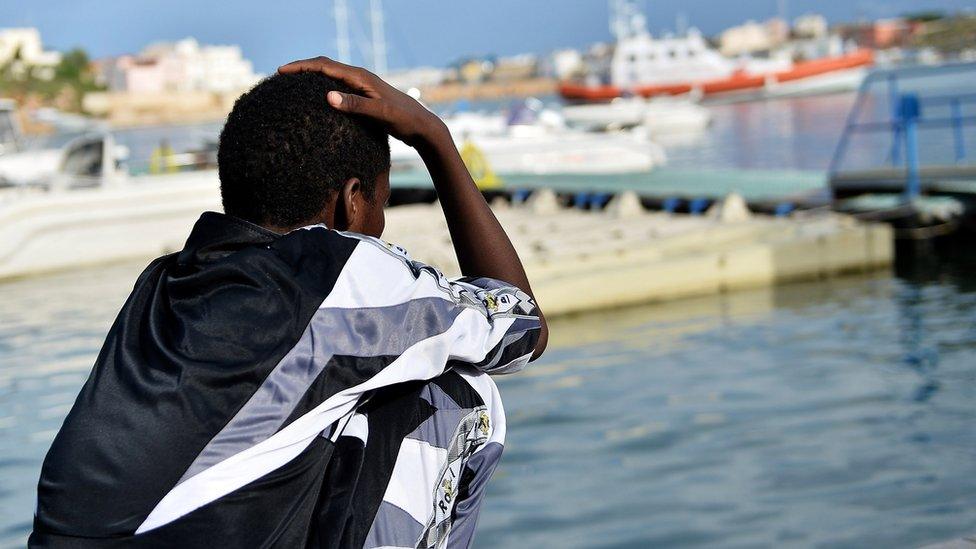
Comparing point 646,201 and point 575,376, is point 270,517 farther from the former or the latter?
point 646,201

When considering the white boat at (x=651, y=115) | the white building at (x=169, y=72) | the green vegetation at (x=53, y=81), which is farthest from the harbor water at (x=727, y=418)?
the white building at (x=169, y=72)

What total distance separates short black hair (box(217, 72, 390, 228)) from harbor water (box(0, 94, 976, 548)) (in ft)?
11.8

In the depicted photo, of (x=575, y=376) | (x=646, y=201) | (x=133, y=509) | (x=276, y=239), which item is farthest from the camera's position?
(x=646, y=201)

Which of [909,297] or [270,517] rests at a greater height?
[270,517]

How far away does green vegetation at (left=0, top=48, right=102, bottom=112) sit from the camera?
95812 millimetres

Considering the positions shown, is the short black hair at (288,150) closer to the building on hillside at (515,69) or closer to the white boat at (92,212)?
the white boat at (92,212)

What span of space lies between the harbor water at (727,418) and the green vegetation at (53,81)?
3313 inches

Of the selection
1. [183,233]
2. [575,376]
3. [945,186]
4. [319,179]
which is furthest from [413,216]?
[319,179]

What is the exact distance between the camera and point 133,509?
169 centimetres

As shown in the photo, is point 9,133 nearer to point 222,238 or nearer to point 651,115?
point 222,238

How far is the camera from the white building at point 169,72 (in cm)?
15262

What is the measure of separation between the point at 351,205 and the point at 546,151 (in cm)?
2464

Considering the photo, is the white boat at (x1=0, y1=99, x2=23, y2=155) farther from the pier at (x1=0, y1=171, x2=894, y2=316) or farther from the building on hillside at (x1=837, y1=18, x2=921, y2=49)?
the building on hillside at (x1=837, y1=18, x2=921, y2=49)

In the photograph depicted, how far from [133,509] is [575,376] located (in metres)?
6.91
